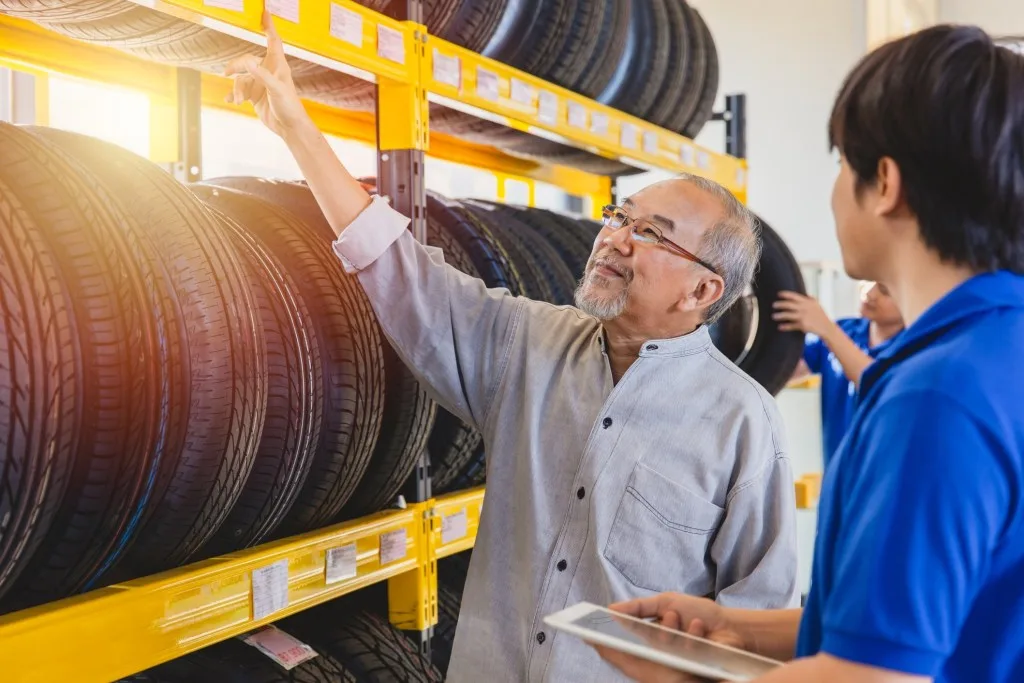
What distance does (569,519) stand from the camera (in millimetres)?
1832

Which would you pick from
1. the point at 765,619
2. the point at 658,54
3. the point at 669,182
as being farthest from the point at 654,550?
the point at 658,54

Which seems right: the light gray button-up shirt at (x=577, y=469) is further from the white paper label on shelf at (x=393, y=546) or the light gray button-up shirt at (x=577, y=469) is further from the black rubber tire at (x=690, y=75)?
the black rubber tire at (x=690, y=75)

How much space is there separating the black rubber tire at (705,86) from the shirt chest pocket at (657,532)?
6.73 ft

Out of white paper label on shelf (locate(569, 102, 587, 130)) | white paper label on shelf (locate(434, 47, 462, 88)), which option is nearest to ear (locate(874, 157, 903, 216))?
white paper label on shelf (locate(434, 47, 462, 88))

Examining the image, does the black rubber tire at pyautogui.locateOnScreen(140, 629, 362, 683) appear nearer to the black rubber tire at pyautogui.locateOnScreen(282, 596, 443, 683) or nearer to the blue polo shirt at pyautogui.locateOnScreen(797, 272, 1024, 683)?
the black rubber tire at pyautogui.locateOnScreen(282, 596, 443, 683)

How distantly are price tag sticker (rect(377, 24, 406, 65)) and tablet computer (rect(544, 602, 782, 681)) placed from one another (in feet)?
3.86

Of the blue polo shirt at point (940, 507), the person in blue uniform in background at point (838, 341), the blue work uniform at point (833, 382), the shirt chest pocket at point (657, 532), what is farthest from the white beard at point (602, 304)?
the blue work uniform at point (833, 382)

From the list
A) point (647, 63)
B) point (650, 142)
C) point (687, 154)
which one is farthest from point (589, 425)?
point (687, 154)

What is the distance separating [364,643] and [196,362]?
0.92m

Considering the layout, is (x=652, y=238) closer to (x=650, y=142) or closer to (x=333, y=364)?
(x=333, y=364)

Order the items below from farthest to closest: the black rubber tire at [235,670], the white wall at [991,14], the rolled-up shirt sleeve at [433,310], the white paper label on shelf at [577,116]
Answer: the white wall at [991,14] → the white paper label on shelf at [577,116] → the black rubber tire at [235,670] → the rolled-up shirt sleeve at [433,310]

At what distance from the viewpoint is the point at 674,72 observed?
3.34 meters

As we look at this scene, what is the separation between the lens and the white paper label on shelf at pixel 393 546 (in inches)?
80.3

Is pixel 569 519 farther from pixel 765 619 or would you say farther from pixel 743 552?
pixel 765 619
